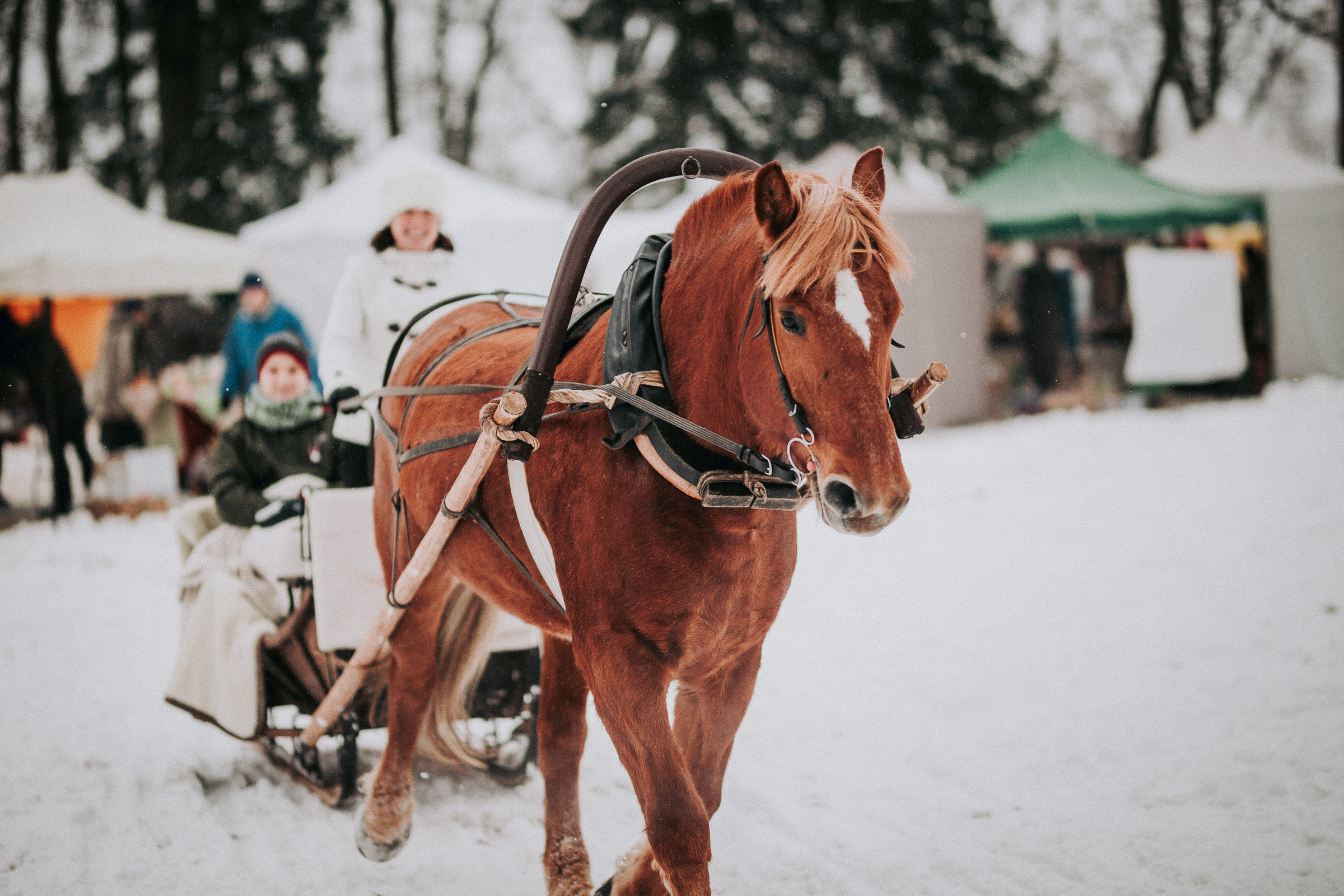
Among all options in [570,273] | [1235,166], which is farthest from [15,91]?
[570,273]

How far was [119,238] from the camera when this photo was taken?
34.5 feet

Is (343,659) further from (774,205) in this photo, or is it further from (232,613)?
(774,205)

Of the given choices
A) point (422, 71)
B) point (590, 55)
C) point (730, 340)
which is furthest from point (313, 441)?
point (422, 71)

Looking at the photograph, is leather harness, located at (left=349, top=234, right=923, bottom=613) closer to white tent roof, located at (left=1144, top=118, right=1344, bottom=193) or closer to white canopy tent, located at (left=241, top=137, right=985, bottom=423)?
white canopy tent, located at (left=241, top=137, right=985, bottom=423)

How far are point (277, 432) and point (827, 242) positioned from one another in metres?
2.96

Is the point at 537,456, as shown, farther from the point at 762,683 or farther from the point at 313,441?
the point at 762,683

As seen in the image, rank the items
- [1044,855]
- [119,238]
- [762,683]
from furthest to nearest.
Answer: [119,238], [762,683], [1044,855]

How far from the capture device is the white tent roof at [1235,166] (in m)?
12.8

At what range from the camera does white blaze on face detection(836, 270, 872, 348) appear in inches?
71.8

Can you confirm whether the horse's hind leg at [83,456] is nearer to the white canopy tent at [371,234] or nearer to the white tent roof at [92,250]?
the white tent roof at [92,250]

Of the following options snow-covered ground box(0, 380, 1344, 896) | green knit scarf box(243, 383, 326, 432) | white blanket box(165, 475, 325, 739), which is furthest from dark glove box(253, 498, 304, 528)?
snow-covered ground box(0, 380, 1344, 896)

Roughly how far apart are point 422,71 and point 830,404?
63.3 ft

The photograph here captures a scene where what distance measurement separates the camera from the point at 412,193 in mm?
3734

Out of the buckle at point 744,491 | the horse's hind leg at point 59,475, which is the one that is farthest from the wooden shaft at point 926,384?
the horse's hind leg at point 59,475
